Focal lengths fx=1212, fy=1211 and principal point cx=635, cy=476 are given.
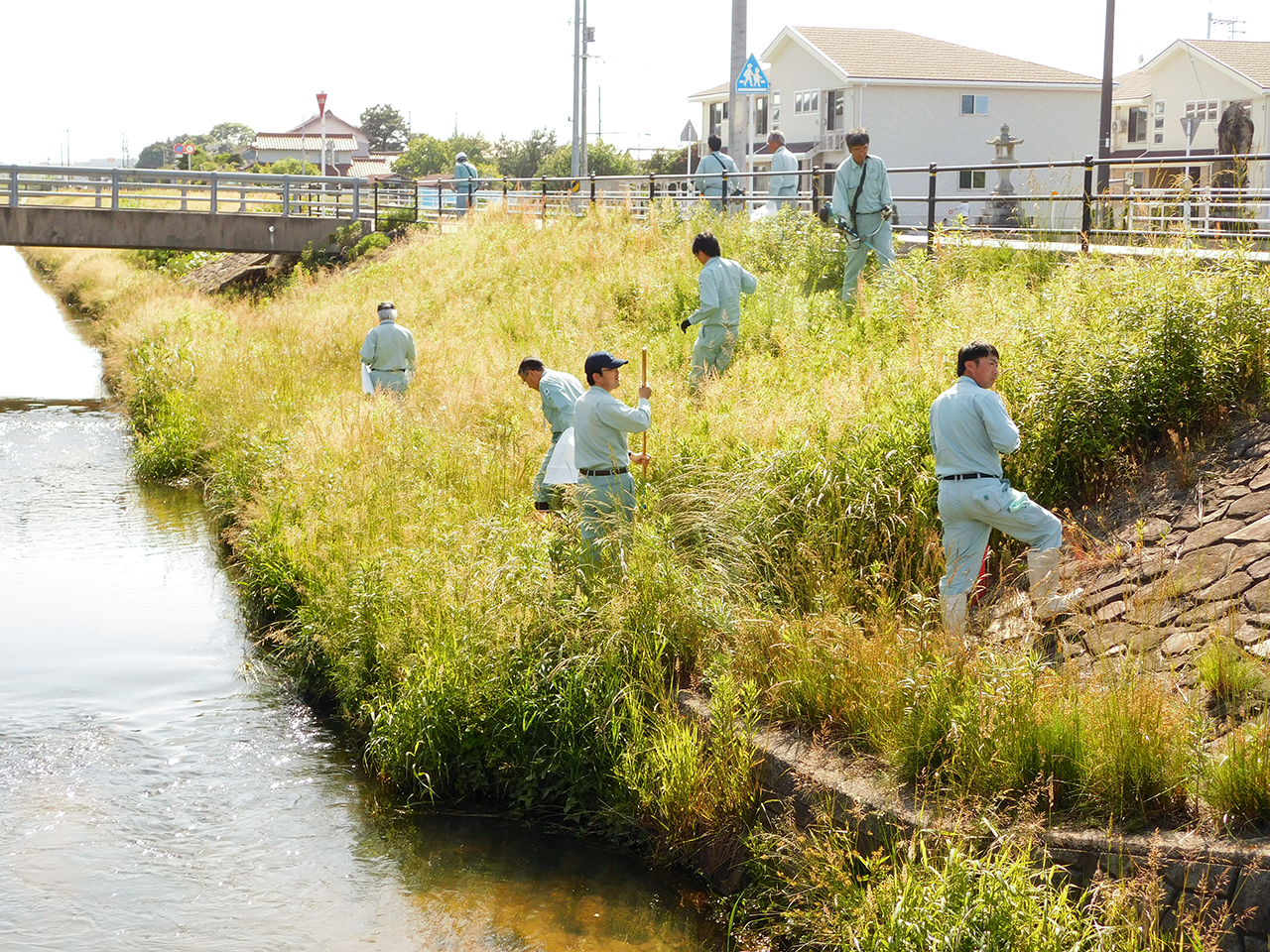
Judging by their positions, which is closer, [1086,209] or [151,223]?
[1086,209]

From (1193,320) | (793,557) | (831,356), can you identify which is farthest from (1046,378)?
(831,356)

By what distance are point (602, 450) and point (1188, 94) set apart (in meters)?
44.3

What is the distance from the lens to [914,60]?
144ft

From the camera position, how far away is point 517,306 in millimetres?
18219

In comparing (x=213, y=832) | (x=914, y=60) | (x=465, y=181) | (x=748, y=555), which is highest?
(x=914, y=60)

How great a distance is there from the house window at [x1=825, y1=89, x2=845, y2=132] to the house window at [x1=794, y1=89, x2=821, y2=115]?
0.62 meters

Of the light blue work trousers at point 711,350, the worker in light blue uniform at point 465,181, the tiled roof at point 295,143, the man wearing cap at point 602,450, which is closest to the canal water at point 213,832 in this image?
the man wearing cap at point 602,450

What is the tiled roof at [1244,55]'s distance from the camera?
136ft

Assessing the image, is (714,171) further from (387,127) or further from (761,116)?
(387,127)

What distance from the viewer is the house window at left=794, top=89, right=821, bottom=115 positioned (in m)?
45.1

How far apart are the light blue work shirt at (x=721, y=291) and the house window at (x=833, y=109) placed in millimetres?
33979

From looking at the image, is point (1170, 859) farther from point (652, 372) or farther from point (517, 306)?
point (517, 306)

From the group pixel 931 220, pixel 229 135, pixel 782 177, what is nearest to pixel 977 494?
pixel 931 220

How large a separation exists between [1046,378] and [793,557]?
218 cm
